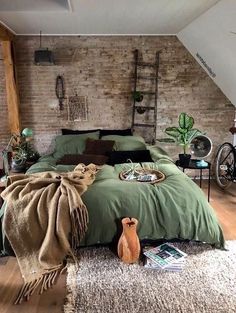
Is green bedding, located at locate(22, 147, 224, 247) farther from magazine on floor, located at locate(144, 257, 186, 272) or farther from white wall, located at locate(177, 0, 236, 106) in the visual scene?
white wall, located at locate(177, 0, 236, 106)

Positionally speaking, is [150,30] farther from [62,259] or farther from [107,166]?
[62,259]

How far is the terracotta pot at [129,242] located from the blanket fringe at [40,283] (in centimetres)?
53

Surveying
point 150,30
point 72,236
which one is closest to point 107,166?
point 72,236

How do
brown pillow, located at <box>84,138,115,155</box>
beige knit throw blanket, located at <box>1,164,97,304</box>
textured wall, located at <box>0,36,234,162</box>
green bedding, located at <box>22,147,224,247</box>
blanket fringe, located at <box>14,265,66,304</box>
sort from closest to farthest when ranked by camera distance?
blanket fringe, located at <box>14,265,66,304</box> → beige knit throw blanket, located at <box>1,164,97,304</box> → green bedding, located at <box>22,147,224,247</box> → brown pillow, located at <box>84,138,115,155</box> → textured wall, located at <box>0,36,234,162</box>

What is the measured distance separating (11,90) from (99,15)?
6.03ft

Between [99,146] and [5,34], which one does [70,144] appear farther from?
[5,34]

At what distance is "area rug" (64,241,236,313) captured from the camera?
1.98 m

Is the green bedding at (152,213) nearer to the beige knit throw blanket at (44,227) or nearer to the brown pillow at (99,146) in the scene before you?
the beige knit throw blanket at (44,227)

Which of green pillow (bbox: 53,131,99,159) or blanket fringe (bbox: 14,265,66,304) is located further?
green pillow (bbox: 53,131,99,159)

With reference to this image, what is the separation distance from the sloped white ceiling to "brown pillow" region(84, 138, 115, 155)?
1.61m

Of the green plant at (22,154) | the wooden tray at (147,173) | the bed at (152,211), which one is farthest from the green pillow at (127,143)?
the bed at (152,211)

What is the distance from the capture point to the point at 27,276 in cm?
229

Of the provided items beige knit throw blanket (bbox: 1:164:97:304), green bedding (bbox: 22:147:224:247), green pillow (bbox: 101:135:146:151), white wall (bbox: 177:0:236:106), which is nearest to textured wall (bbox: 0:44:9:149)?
green pillow (bbox: 101:135:146:151)

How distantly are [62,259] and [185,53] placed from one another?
374 centimetres
